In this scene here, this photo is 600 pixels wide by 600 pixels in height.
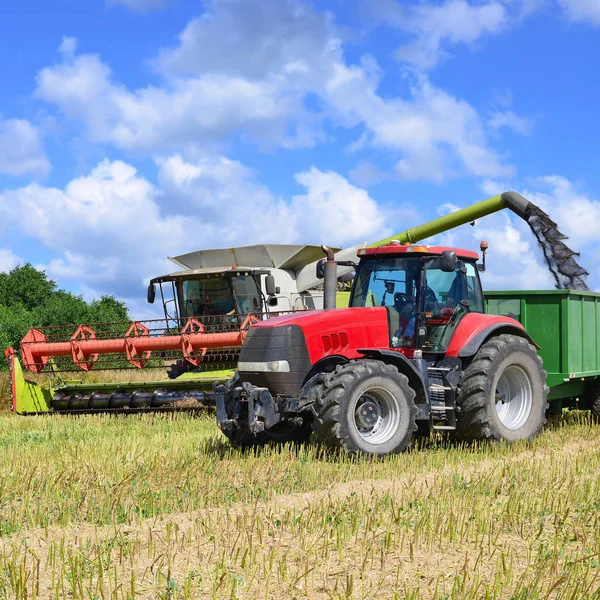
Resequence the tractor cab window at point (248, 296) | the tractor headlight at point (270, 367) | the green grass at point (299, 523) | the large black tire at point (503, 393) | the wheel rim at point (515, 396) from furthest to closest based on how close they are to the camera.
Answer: the tractor cab window at point (248, 296) → the wheel rim at point (515, 396) → the large black tire at point (503, 393) → the tractor headlight at point (270, 367) → the green grass at point (299, 523)

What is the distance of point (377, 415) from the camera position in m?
6.96

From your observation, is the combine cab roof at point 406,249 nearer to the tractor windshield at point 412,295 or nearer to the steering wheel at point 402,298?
the tractor windshield at point 412,295

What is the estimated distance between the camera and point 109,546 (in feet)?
14.2

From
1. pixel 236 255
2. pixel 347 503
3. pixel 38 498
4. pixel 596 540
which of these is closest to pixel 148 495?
pixel 38 498

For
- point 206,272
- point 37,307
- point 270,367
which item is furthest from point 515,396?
point 37,307

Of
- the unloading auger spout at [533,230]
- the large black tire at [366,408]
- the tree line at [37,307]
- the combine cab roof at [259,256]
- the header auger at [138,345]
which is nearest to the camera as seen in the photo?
the large black tire at [366,408]

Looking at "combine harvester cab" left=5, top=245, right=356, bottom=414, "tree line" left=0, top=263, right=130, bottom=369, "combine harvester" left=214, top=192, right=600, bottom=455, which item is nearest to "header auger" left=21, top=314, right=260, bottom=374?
"combine harvester cab" left=5, top=245, right=356, bottom=414

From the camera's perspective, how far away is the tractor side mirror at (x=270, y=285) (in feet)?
43.7

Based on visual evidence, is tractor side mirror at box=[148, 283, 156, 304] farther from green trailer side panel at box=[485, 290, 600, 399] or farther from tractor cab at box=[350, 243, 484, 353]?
tractor cab at box=[350, 243, 484, 353]

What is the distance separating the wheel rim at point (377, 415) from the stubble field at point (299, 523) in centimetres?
31

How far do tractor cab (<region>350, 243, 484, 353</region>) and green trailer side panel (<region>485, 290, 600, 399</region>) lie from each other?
158cm

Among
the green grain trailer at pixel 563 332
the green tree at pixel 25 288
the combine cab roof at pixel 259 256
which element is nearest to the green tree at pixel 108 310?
the green tree at pixel 25 288

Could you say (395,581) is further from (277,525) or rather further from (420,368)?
(420,368)

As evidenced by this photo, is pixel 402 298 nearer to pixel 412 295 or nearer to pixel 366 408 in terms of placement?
pixel 412 295
